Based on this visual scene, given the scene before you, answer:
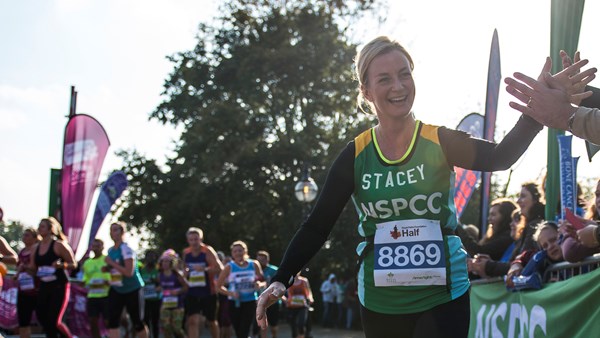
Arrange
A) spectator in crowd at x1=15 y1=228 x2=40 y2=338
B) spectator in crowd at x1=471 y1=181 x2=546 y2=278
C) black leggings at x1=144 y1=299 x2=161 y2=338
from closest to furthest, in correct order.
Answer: spectator in crowd at x1=471 y1=181 x2=546 y2=278, spectator in crowd at x1=15 y1=228 x2=40 y2=338, black leggings at x1=144 y1=299 x2=161 y2=338

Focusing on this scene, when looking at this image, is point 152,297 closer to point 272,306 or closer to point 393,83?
point 272,306

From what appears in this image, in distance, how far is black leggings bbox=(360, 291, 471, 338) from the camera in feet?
11.7

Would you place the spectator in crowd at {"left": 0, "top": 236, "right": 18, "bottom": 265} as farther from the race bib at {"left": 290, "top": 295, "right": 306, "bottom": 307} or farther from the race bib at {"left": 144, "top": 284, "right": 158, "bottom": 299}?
the race bib at {"left": 290, "top": 295, "right": 306, "bottom": 307}

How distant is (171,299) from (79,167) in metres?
3.90

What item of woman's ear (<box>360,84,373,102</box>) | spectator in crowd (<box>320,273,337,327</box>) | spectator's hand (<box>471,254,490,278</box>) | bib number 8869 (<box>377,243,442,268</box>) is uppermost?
woman's ear (<box>360,84,373,102</box>)

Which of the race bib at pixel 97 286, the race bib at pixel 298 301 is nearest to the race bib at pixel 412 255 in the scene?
the race bib at pixel 97 286

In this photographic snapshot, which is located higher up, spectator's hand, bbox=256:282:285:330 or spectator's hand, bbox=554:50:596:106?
spectator's hand, bbox=554:50:596:106

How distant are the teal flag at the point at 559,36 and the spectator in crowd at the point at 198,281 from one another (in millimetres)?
8265

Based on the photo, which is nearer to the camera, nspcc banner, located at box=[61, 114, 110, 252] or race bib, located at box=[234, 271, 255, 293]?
race bib, located at box=[234, 271, 255, 293]

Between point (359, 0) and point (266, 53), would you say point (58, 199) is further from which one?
point (359, 0)

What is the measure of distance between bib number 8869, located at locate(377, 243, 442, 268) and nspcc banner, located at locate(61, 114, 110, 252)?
1623 cm

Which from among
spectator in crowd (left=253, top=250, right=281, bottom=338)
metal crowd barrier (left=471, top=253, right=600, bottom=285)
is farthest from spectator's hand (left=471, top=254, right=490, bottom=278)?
spectator in crowd (left=253, top=250, right=281, bottom=338)

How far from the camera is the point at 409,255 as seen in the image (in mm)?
3734

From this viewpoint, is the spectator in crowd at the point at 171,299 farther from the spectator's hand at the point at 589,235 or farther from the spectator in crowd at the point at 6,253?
the spectator's hand at the point at 589,235
